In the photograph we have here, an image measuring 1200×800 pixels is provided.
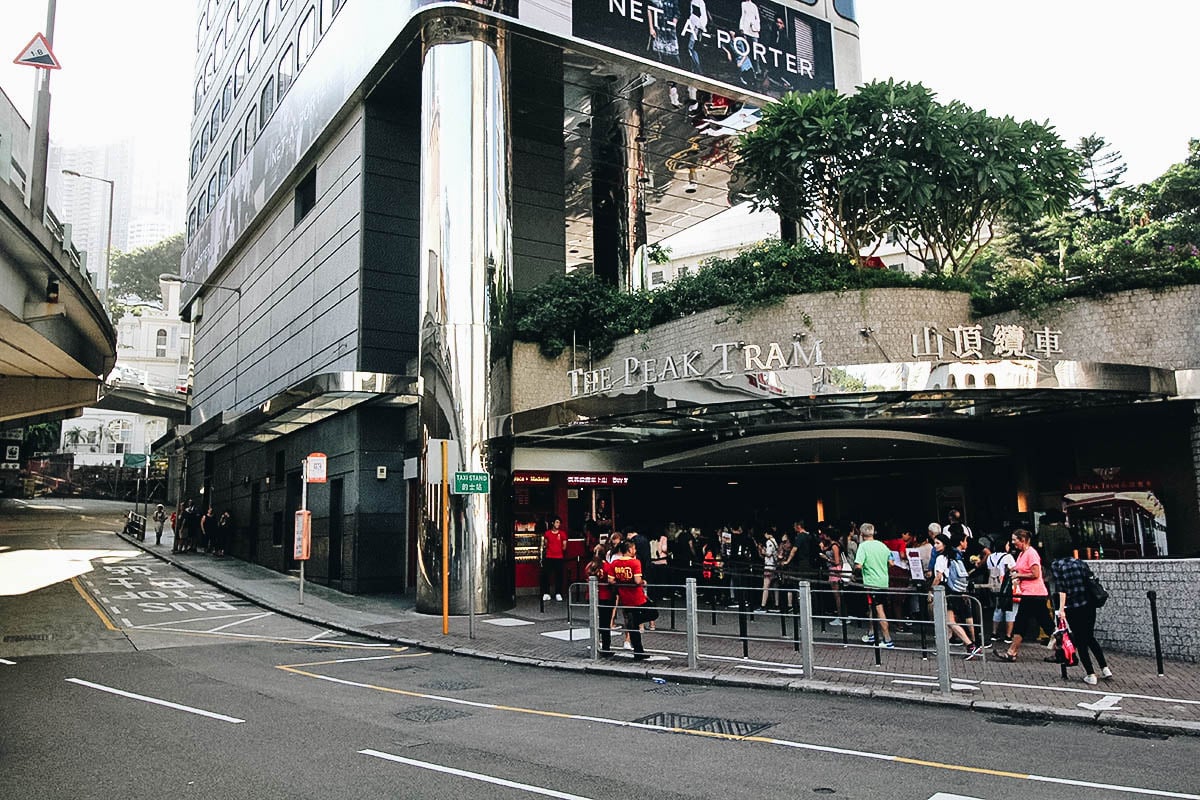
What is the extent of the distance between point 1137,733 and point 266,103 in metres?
32.4

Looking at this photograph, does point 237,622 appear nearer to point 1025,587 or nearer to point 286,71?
point 1025,587

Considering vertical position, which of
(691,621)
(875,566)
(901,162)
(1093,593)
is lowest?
(691,621)

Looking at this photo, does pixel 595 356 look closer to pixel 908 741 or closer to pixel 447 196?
pixel 447 196

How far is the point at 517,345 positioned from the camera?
71.5ft

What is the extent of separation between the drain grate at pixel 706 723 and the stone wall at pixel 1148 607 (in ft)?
21.9

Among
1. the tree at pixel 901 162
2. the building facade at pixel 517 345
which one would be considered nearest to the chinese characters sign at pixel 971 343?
the building facade at pixel 517 345

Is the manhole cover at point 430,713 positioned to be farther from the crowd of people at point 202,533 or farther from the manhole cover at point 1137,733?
the crowd of people at point 202,533

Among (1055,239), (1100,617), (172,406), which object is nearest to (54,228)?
(1100,617)

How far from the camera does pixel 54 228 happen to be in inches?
595

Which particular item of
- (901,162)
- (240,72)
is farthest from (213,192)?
(901,162)

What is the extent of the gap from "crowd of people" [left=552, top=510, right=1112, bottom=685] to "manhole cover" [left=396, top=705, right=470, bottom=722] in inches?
143

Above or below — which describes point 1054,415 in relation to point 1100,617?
above

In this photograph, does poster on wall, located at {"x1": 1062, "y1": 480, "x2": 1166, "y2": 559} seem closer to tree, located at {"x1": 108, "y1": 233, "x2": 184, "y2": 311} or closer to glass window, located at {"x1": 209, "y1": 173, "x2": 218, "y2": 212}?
glass window, located at {"x1": 209, "y1": 173, "x2": 218, "y2": 212}

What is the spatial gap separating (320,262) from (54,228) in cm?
1105
